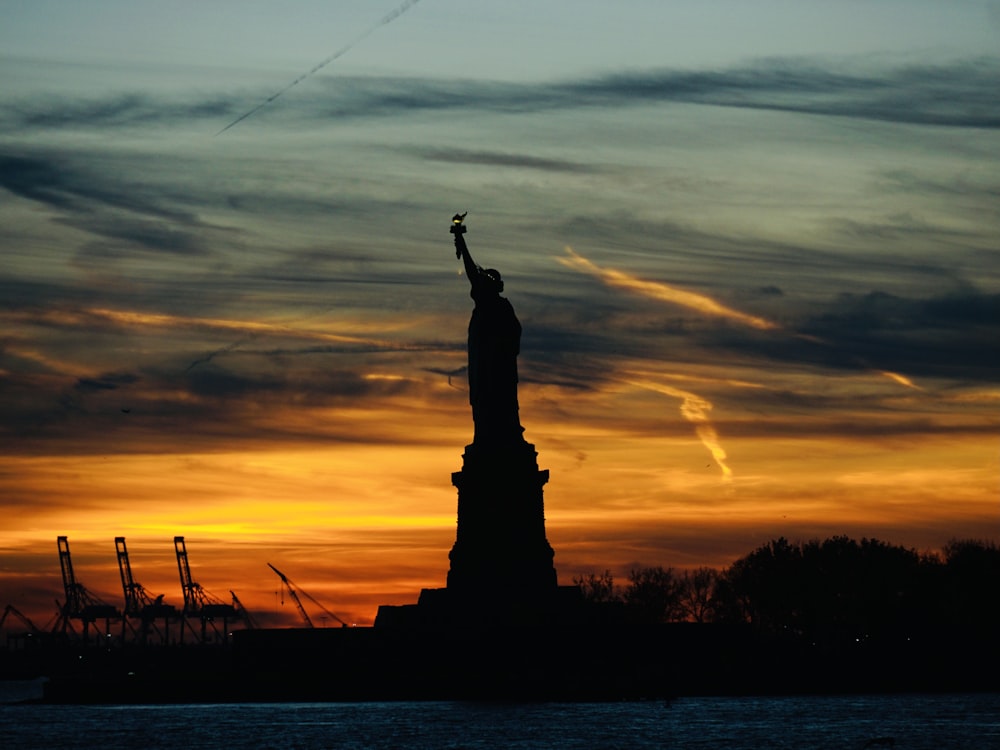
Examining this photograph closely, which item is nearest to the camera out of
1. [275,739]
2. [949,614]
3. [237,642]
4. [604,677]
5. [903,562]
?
[275,739]

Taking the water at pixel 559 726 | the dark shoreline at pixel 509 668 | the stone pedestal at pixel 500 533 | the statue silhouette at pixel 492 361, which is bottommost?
the water at pixel 559 726

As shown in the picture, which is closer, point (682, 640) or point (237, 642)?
point (682, 640)

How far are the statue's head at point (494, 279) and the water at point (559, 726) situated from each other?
17272mm

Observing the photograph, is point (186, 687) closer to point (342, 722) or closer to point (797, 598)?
point (342, 722)

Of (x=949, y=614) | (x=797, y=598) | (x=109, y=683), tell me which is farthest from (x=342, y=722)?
(x=797, y=598)

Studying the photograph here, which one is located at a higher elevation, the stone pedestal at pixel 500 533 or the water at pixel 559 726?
the stone pedestal at pixel 500 533

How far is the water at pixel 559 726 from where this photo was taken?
67.6 metres

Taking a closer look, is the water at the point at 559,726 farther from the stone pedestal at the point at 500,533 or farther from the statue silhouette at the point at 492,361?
the statue silhouette at the point at 492,361

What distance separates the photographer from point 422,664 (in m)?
78.4

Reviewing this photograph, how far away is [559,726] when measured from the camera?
71000 millimetres

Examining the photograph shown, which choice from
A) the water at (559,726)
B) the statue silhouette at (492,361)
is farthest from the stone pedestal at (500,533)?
the water at (559,726)

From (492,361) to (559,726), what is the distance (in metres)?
18.1

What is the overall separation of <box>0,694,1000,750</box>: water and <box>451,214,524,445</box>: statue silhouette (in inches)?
457

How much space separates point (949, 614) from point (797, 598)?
59.3ft
